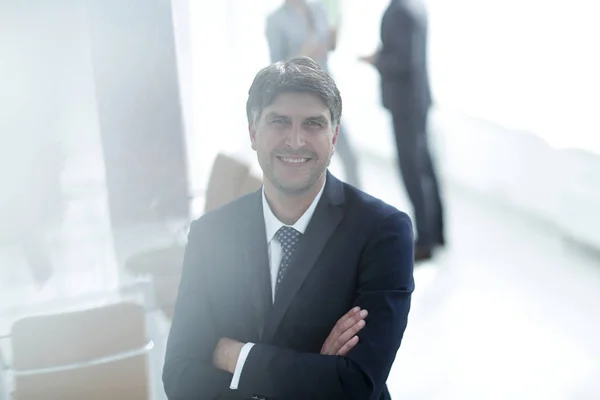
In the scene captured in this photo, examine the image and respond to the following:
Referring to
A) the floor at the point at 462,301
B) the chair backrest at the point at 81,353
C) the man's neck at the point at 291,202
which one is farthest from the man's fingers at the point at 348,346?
the floor at the point at 462,301

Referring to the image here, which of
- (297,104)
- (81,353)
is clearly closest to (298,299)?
(297,104)

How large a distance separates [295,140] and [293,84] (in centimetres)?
10

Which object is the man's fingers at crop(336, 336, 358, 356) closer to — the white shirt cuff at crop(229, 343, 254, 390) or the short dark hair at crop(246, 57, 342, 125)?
the white shirt cuff at crop(229, 343, 254, 390)

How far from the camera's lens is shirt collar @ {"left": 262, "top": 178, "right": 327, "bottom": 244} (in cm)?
131

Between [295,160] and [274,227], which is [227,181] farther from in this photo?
[295,160]

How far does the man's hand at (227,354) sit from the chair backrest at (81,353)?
0.51 m

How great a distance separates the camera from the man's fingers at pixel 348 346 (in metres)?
1.26

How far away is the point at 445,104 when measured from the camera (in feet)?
15.0

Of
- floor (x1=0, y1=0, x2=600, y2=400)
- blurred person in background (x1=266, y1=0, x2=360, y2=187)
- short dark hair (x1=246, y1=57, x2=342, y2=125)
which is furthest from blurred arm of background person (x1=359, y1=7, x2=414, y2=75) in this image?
short dark hair (x1=246, y1=57, x2=342, y2=125)

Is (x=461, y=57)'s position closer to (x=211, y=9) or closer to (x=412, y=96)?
(x=412, y=96)

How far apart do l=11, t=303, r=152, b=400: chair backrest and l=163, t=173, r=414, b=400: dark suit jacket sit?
487 mm

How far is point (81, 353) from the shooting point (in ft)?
5.92

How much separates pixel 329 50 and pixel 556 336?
155 cm

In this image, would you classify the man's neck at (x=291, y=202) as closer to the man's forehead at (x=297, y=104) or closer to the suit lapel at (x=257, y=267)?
the suit lapel at (x=257, y=267)
